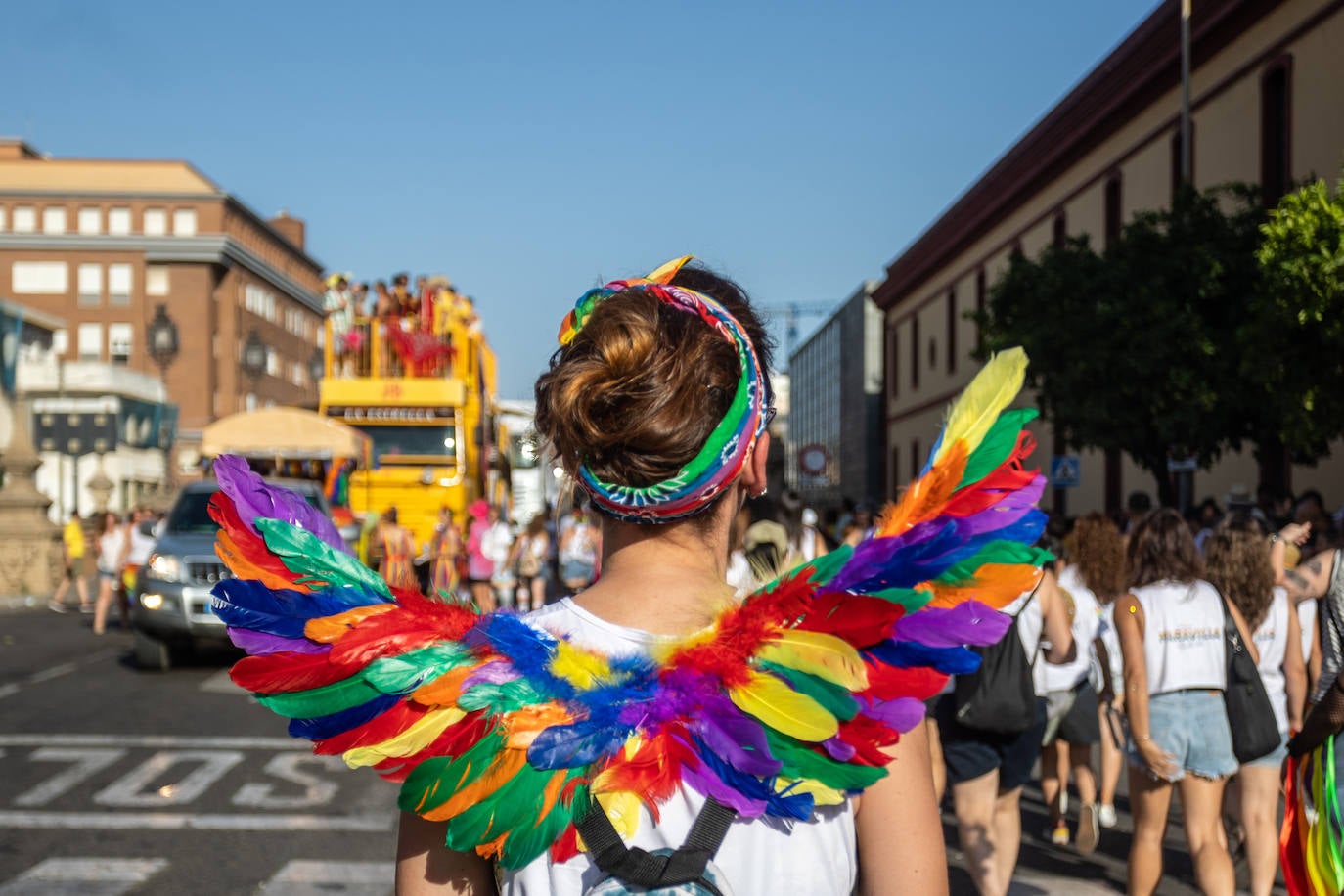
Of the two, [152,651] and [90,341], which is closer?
[152,651]

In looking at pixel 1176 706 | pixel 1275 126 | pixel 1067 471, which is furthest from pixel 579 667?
pixel 1275 126

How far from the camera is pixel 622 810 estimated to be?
187cm

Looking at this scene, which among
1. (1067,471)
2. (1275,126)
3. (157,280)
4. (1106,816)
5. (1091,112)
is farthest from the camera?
(157,280)

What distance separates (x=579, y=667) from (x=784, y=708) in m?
0.28

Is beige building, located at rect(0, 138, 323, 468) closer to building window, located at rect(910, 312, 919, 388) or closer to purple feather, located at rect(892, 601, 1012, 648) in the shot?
building window, located at rect(910, 312, 919, 388)

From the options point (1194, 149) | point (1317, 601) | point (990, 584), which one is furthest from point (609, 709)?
point (1194, 149)

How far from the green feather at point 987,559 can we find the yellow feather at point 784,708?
0.26 m

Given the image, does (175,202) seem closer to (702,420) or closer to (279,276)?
(279,276)

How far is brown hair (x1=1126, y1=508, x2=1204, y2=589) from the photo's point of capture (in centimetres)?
603

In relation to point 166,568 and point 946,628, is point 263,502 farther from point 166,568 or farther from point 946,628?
point 166,568

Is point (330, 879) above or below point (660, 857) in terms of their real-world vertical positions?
below

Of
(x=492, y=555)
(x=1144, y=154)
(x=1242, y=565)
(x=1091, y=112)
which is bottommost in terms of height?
(x=492, y=555)

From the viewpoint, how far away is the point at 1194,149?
24688 millimetres

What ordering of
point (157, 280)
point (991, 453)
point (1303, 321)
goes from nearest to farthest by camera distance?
1. point (991, 453)
2. point (1303, 321)
3. point (157, 280)
